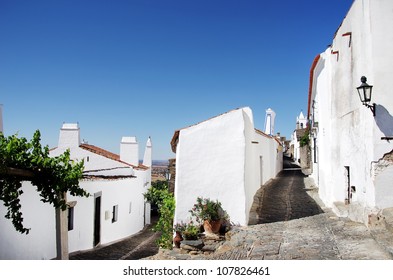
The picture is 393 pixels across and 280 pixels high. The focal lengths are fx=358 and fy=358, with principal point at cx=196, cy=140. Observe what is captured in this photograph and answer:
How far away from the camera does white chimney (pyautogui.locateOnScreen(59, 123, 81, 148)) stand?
14.0 m

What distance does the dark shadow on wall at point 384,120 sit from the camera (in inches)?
218

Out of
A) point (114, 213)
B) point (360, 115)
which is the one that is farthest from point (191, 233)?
point (114, 213)

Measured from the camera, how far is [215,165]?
24.2 feet

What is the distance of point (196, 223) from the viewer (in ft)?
23.9

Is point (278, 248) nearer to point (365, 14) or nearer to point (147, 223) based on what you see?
point (365, 14)

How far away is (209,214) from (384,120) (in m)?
3.47

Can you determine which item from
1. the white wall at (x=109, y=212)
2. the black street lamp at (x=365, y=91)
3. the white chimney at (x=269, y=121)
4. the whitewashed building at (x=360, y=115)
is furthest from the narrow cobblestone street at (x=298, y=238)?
the white chimney at (x=269, y=121)

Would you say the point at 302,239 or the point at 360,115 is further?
the point at 360,115

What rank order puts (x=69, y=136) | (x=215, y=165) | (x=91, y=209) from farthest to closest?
(x=69, y=136)
(x=91, y=209)
(x=215, y=165)

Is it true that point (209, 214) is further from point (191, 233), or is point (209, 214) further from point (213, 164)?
point (213, 164)
